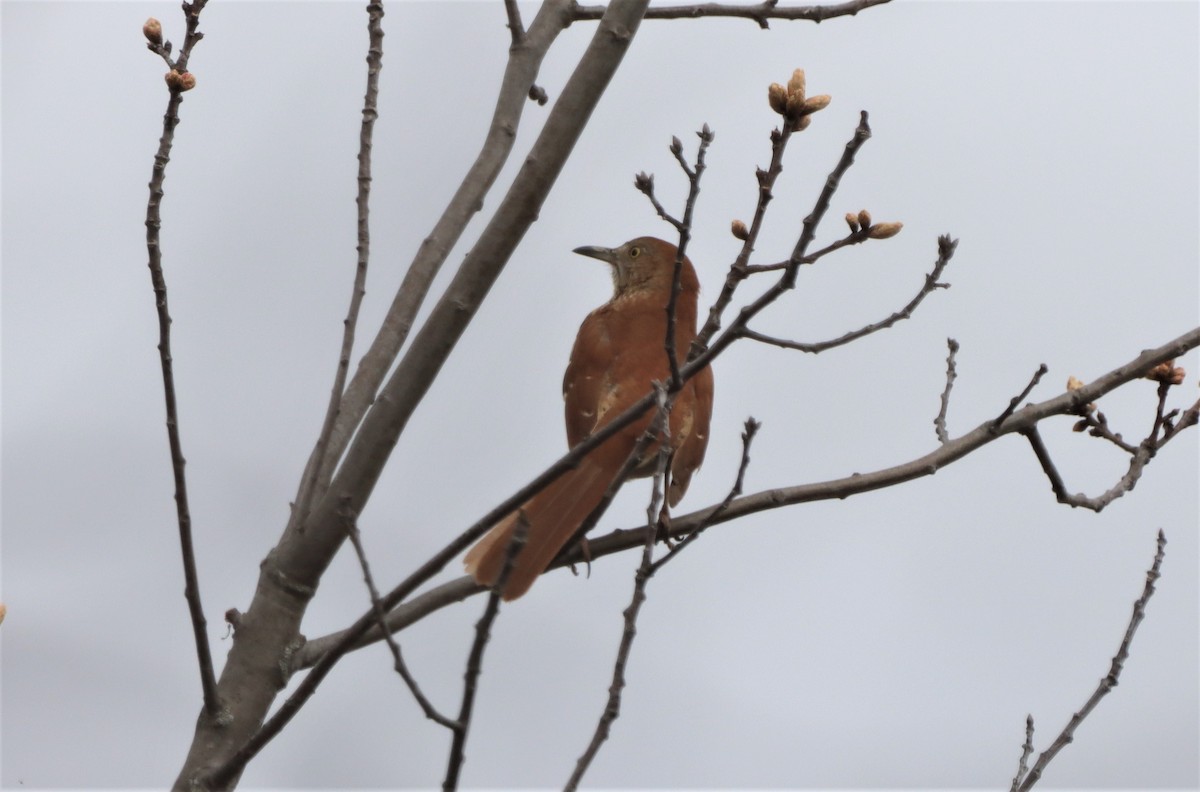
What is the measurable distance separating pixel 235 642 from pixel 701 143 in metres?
1.75

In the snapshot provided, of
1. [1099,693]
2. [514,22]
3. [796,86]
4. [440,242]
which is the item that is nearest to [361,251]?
[440,242]

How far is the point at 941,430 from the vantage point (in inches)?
151

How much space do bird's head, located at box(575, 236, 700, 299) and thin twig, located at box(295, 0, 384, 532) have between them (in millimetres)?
2388

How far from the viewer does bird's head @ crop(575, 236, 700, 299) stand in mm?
5852

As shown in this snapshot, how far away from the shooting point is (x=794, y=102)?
8.38ft

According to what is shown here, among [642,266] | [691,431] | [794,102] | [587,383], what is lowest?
[794,102]

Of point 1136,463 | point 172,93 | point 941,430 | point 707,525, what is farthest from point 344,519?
point 1136,463

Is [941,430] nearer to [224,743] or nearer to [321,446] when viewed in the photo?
[321,446]

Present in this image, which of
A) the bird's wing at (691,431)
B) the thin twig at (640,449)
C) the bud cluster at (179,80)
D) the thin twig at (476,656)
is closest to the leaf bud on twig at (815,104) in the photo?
the thin twig at (640,449)

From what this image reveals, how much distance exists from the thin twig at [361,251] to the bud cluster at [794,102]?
1.29 m

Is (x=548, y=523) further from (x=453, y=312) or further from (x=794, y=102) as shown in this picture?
(x=794, y=102)

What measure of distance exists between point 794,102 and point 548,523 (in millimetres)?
1822

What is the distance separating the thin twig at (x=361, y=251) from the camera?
3.28m

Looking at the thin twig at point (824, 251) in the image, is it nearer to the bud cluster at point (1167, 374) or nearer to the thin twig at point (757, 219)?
the thin twig at point (757, 219)
